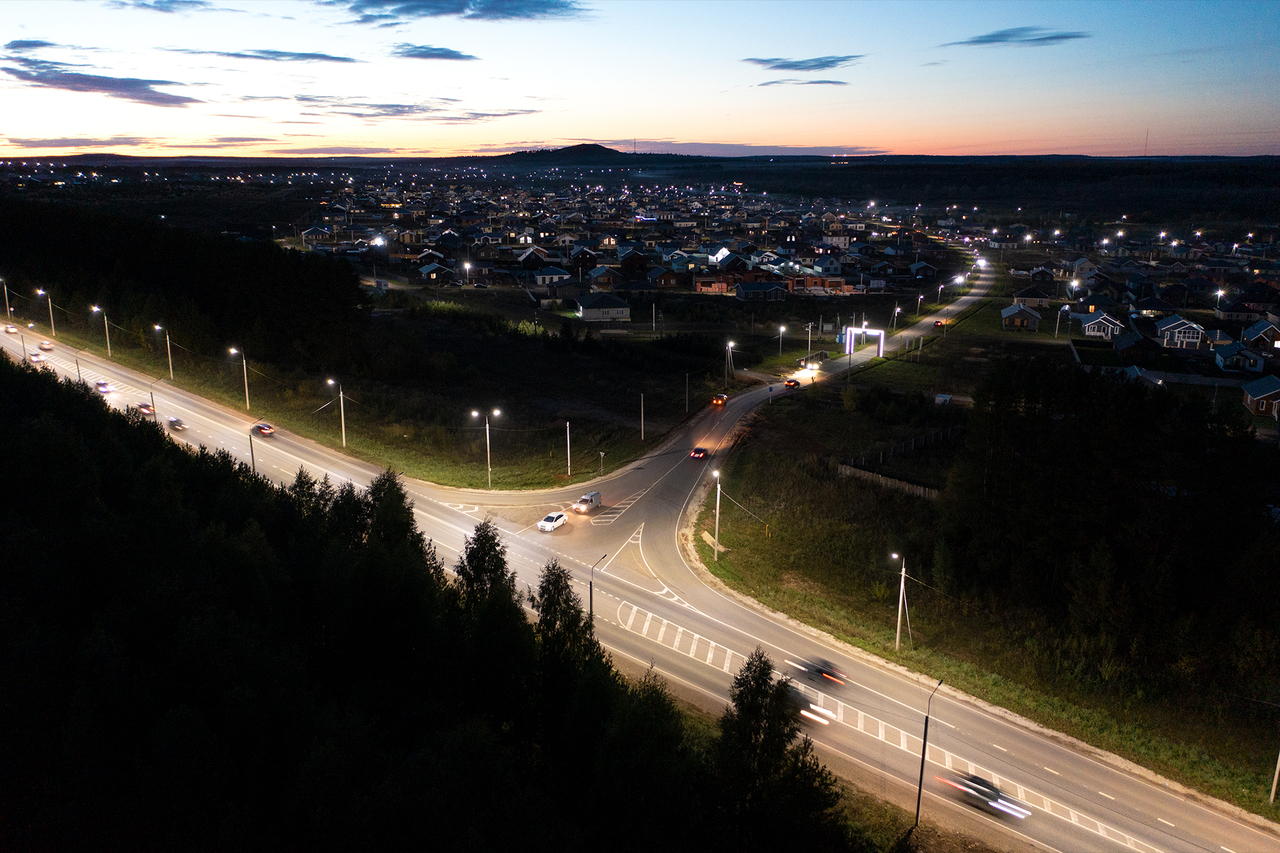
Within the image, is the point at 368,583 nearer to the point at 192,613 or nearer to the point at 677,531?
the point at 192,613

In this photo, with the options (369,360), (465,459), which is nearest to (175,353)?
(369,360)

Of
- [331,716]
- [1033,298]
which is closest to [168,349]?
[331,716]

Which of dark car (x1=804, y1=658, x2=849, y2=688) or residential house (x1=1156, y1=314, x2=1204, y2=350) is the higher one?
residential house (x1=1156, y1=314, x2=1204, y2=350)

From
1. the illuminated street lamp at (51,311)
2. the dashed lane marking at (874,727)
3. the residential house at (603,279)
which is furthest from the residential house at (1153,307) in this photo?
the illuminated street lamp at (51,311)

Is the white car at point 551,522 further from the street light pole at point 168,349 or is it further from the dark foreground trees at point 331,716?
the street light pole at point 168,349

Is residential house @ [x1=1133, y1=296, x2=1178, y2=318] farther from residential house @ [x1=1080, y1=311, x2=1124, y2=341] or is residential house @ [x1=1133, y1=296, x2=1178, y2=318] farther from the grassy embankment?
the grassy embankment

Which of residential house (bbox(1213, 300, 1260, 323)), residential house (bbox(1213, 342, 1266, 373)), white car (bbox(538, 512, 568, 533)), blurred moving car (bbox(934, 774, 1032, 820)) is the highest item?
residential house (bbox(1213, 300, 1260, 323))

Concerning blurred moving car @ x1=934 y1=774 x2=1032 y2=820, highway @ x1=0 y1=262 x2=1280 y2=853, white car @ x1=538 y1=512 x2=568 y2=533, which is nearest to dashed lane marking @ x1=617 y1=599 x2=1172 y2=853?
highway @ x1=0 y1=262 x2=1280 y2=853
